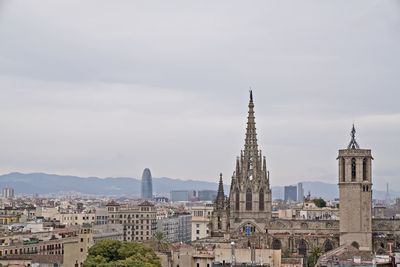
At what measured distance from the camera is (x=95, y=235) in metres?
82.9

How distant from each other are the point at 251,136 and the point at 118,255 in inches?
1405

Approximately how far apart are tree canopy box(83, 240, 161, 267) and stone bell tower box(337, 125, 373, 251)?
88.5ft

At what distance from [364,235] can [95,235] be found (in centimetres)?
2285

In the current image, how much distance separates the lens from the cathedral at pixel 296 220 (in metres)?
75.5

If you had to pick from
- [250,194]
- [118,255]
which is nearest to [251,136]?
[250,194]

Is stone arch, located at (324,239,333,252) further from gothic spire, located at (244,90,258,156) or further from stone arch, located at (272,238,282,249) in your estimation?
gothic spire, located at (244,90,258,156)

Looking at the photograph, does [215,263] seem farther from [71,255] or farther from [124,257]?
[71,255]

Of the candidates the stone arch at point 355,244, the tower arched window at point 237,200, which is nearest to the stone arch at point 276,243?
the tower arched window at point 237,200

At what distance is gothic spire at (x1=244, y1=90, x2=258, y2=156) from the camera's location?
85.1 m

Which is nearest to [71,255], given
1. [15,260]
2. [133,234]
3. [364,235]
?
[15,260]

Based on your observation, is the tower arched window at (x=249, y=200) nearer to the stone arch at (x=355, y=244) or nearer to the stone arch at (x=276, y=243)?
the stone arch at (x=276, y=243)

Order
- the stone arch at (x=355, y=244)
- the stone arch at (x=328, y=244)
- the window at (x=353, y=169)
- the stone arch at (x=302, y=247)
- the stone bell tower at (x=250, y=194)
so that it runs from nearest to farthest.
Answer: the stone arch at (x=355, y=244)
the window at (x=353, y=169)
the stone arch at (x=328, y=244)
the stone arch at (x=302, y=247)
the stone bell tower at (x=250, y=194)

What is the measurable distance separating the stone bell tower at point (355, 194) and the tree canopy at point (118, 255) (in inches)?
1061

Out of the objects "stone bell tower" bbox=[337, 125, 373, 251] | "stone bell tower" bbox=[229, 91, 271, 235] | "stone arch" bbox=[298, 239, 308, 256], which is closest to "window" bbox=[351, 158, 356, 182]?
"stone bell tower" bbox=[337, 125, 373, 251]
